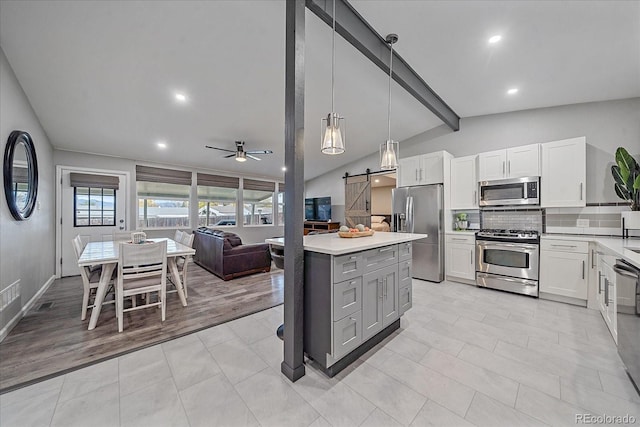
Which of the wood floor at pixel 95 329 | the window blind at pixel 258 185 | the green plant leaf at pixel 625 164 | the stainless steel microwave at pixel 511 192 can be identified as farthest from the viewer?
the window blind at pixel 258 185

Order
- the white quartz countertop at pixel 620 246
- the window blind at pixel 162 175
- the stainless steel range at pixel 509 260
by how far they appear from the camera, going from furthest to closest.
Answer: the window blind at pixel 162 175
the stainless steel range at pixel 509 260
the white quartz countertop at pixel 620 246

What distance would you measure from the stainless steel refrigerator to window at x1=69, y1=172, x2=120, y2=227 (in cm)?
596

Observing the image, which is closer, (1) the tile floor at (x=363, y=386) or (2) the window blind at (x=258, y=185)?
(1) the tile floor at (x=363, y=386)

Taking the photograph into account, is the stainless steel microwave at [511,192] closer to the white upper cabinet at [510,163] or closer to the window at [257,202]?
the white upper cabinet at [510,163]

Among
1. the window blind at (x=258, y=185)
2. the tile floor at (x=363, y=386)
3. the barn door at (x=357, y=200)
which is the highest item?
the window blind at (x=258, y=185)

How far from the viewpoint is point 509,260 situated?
11.8 ft

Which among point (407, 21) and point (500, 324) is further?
point (500, 324)

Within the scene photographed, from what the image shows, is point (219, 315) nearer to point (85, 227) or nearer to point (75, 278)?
point (75, 278)

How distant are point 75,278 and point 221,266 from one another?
8.80ft

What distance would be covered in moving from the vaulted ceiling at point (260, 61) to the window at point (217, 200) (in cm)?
218

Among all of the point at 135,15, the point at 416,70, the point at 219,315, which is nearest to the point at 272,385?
the point at 219,315

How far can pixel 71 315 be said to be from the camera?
2.81 metres

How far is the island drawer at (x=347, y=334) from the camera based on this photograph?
175cm

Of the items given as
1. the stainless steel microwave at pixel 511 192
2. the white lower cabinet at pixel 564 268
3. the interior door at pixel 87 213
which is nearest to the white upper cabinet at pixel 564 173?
the stainless steel microwave at pixel 511 192
